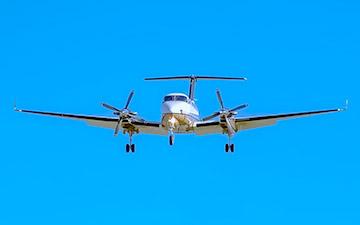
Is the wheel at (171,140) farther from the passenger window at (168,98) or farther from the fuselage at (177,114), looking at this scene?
the passenger window at (168,98)

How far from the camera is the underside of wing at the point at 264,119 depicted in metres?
58.4

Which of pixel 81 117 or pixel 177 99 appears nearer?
pixel 177 99

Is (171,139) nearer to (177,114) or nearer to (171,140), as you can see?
(171,140)

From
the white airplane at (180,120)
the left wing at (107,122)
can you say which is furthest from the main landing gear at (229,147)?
the left wing at (107,122)

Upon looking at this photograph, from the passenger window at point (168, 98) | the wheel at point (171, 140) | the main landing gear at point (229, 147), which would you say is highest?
the passenger window at point (168, 98)

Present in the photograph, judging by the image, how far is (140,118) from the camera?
6103cm

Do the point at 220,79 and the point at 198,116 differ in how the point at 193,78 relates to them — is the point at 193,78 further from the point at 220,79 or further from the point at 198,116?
the point at 198,116

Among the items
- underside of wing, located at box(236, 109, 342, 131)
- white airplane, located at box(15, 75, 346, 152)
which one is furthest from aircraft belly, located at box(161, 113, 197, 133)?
underside of wing, located at box(236, 109, 342, 131)

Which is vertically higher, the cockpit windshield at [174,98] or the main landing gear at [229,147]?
the cockpit windshield at [174,98]

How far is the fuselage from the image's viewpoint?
56.7m

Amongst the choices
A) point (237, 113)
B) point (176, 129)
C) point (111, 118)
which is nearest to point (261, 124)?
point (237, 113)

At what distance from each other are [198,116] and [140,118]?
151 inches

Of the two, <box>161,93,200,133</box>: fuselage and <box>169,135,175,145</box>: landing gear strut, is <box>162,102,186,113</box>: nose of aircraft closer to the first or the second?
<box>161,93,200,133</box>: fuselage

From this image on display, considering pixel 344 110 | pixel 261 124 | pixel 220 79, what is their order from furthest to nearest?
pixel 220 79
pixel 261 124
pixel 344 110
